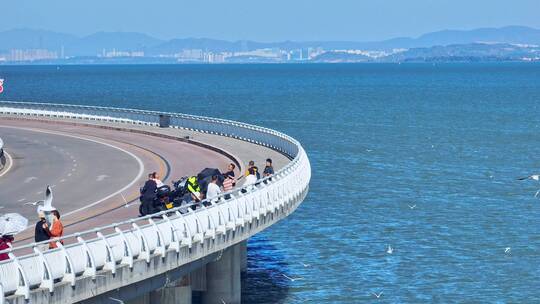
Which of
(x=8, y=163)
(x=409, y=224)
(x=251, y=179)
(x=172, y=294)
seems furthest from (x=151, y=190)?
(x=409, y=224)

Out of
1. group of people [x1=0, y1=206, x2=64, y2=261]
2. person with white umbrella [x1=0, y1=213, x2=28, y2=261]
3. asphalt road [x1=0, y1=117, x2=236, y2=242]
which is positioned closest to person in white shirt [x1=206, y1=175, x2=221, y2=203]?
asphalt road [x1=0, y1=117, x2=236, y2=242]

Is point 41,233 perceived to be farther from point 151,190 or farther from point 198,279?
point 198,279

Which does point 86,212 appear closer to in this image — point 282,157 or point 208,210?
point 208,210

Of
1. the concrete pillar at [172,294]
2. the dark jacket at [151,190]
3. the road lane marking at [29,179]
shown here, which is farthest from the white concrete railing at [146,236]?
the road lane marking at [29,179]

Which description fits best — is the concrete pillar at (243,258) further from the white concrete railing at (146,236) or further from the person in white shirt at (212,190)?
the person in white shirt at (212,190)

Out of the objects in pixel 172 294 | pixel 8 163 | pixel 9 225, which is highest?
pixel 9 225

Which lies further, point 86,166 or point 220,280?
point 86,166

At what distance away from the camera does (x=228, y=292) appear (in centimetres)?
3734

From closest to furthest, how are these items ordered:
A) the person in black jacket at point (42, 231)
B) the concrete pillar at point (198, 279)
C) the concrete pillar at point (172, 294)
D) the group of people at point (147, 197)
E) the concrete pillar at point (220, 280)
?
1. the group of people at point (147, 197)
2. the person in black jacket at point (42, 231)
3. the concrete pillar at point (172, 294)
4. the concrete pillar at point (220, 280)
5. the concrete pillar at point (198, 279)

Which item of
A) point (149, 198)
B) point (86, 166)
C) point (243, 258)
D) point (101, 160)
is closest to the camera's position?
point (149, 198)

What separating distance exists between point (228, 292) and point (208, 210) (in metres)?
5.45

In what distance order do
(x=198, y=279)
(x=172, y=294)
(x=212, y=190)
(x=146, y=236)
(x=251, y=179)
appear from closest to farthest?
(x=146, y=236), (x=172, y=294), (x=212, y=190), (x=198, y=279), (x=251, y=179)

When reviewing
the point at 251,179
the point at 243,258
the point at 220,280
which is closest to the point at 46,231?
the point at 220,280

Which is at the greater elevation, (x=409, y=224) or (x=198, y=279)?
(x=198, y=279)
